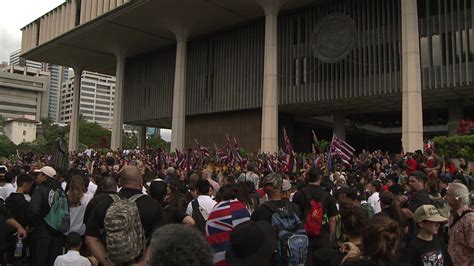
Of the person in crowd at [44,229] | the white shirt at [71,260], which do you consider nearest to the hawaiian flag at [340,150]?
the person in crowd at [44,229]

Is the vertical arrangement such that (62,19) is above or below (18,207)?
above

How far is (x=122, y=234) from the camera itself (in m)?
3.52

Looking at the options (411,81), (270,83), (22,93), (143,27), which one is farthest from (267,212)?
(22,93)

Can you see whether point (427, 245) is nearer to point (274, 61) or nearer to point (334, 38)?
point (334, 38)

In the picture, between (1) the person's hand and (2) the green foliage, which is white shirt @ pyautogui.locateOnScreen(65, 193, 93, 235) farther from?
(2) the green foliage

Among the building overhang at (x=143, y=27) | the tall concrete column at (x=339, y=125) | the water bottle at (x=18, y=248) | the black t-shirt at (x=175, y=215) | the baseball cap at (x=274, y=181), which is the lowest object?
the water bottle at (x=18, y=248)

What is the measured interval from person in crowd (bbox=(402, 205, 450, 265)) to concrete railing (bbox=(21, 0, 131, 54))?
28.2 metres

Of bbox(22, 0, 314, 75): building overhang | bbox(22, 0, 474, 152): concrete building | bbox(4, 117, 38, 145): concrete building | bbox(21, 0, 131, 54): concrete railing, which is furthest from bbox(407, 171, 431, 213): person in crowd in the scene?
bbox(4, 117, 38, 145): concrete building

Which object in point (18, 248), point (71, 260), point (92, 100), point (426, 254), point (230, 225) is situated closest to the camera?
point (426, 254)

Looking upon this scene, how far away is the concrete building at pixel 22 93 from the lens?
124 m

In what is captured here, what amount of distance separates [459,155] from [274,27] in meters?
14.3

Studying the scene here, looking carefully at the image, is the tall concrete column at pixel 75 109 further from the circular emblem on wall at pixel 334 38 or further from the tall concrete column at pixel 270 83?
the circular emblem on wall at pixel 334 38

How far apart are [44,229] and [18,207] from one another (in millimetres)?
611

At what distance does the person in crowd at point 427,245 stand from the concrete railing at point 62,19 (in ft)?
92.6
